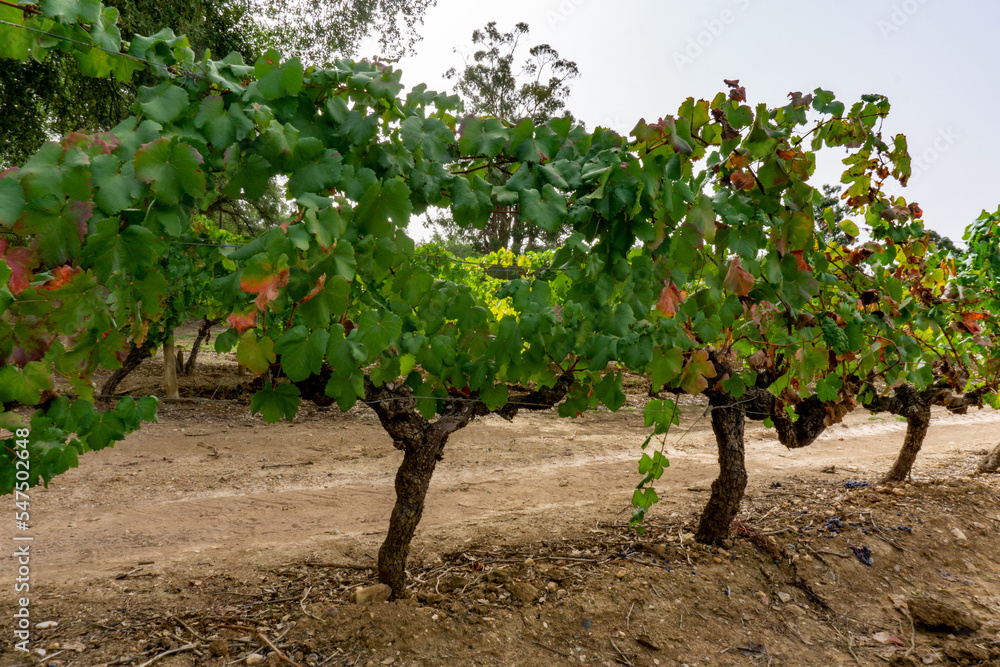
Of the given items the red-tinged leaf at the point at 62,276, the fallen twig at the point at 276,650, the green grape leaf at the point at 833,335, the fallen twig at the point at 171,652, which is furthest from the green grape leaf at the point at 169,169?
the green grape leaf at the point at 833,335

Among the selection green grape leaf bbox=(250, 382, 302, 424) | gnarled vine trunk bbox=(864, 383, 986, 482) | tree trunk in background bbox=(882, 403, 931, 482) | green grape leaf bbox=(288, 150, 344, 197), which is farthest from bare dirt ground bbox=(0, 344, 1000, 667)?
green grape leaf bbox=(288, 150, 344, 197)

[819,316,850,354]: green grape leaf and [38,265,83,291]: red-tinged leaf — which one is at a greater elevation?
[819,316,850,354]: green grape leaf

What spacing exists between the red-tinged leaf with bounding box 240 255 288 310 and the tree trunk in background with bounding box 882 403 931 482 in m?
5.08

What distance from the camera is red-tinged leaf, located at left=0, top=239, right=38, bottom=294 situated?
1.36 meters

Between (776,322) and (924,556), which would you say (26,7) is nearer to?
(776,322)

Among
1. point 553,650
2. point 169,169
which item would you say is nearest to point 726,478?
point 553,650

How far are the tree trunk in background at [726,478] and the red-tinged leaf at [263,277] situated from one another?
9.63 ft

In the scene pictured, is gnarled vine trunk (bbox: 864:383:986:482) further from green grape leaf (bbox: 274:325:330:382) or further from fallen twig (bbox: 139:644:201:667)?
fallen twig (bbox: 139:644:201:667)

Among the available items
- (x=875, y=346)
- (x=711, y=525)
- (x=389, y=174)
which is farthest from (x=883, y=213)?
(x=389, y=174)

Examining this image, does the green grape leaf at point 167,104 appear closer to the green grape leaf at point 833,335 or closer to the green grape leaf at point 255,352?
the green grape leaf at point 255,352

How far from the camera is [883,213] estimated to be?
309 cm

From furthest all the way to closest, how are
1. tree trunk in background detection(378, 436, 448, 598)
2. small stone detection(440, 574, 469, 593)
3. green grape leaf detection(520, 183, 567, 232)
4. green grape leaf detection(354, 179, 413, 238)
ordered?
small stone detection(440, 574, 469, 593) < tree trunk in background detection(378, 436, 448, 598) < green grape leaf detection(520, 183, 567, 232) < green grape leaf detection(354, 179, 413, 238)

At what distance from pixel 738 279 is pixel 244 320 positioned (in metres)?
1.65

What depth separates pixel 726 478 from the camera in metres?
3.54
